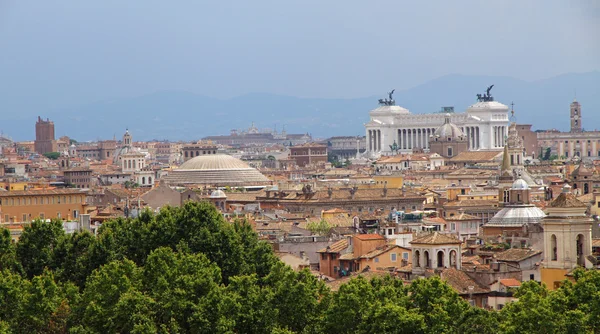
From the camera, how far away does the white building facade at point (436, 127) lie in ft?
618

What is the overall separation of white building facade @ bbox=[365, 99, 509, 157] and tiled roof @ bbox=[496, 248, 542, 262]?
13190 centimetres

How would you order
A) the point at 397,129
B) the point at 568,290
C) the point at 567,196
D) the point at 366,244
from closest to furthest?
1. the point at 568,290
2. the point at 567,196
3. the point at 366,244
4. the point at 397,129

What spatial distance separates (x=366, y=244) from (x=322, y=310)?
1507cm

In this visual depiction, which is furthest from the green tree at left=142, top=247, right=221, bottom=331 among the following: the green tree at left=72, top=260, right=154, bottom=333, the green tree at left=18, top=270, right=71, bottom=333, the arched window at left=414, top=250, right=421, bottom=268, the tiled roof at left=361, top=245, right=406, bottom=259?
the tiled roof at left=361, top=245, right=406, bottom=259

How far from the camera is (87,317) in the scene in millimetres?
41688

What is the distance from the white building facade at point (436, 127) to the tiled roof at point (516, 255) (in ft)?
433

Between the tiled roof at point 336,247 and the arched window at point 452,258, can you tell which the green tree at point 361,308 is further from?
the tiled roof at point 336,247

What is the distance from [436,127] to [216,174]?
69.0 metres

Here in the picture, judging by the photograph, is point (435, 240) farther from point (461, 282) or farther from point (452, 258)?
point (461, 282)

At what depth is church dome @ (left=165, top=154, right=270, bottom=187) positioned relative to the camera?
122875 mm

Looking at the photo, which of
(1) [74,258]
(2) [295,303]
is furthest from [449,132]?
(2) [295,303]

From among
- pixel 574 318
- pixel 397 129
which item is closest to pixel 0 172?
pixel 397 129

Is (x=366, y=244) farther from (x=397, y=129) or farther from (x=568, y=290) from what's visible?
(x=397, y=129)

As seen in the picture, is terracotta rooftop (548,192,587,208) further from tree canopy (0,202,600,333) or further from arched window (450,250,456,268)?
tree canopy (0,202,600,333)
